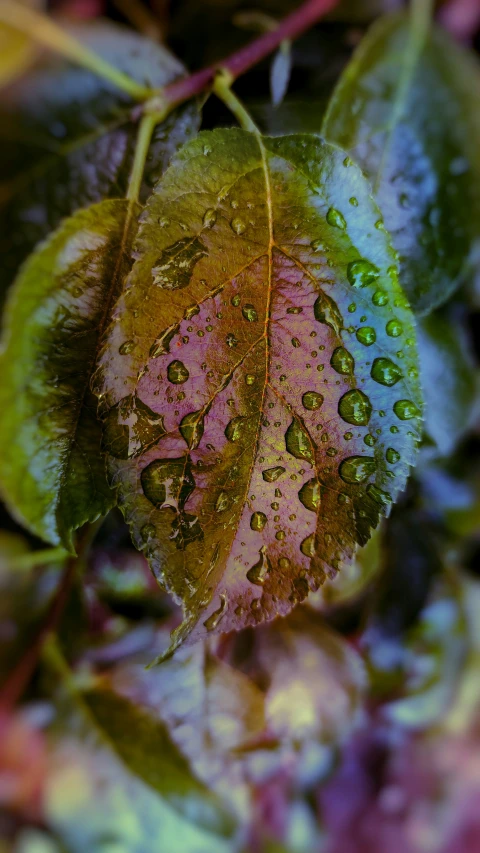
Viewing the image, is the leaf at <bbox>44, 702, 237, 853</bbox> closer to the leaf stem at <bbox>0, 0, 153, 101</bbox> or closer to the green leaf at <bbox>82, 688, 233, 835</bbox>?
the green leaf at <bbox>82, 688, 233, 835</bbox>

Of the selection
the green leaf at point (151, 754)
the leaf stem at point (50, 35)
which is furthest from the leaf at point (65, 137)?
the green leaf at point (151, 754)

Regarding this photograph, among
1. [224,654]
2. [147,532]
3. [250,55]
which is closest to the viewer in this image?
[147,532]

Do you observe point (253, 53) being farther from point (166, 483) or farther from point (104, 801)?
point (104, 801)

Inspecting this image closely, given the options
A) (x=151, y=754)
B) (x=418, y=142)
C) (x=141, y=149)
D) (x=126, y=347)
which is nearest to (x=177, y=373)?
(x=126, y=347)

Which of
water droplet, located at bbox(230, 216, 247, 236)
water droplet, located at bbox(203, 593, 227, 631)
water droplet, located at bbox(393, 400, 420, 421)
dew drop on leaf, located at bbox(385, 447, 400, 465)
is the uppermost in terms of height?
water droplet, located at bbox(230, 216, 247, 236)

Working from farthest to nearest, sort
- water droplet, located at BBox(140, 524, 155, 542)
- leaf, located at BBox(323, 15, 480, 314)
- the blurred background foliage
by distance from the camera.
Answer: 1. the blurred background foliage
2. leaf, located at BBox(323, 15, 480, 314)
3. water droplet, located at BBox(140, 524, 155, 542)

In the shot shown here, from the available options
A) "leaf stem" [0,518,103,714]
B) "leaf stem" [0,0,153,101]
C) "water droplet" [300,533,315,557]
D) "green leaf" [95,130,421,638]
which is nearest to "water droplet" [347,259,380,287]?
"green leaf" [95,130,421,638]
